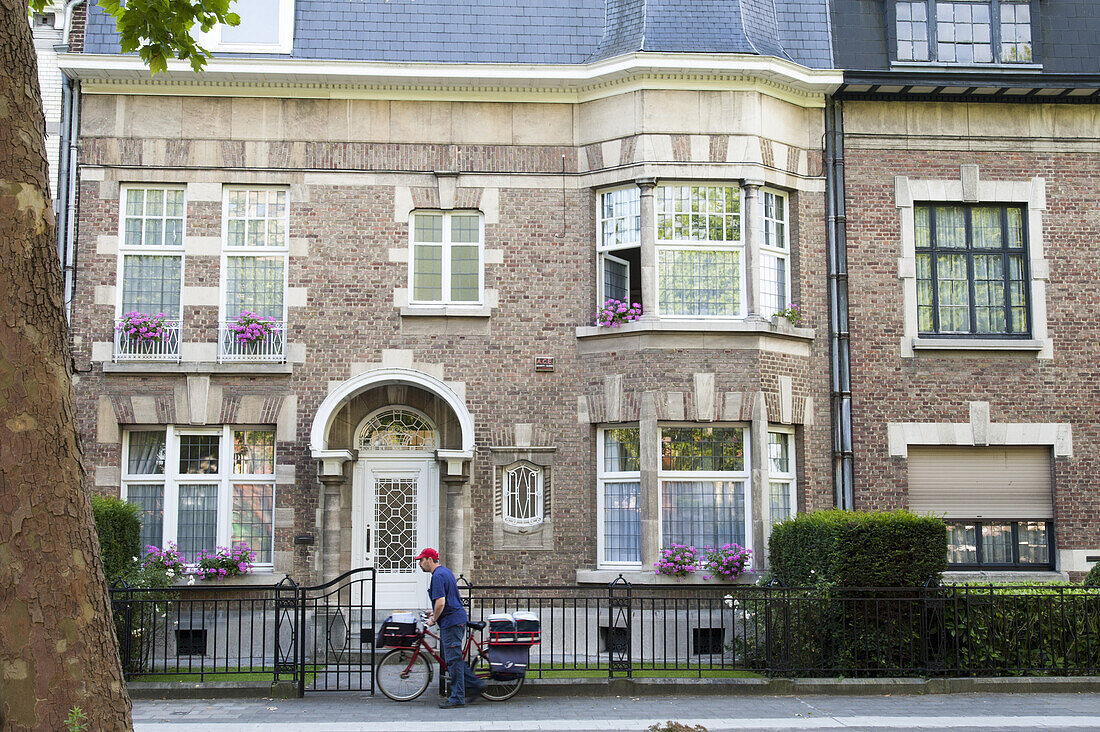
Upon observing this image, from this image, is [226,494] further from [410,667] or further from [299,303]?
[410,667]

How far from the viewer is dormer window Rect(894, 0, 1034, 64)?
17234 mm

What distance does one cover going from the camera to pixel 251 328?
53.7 ft

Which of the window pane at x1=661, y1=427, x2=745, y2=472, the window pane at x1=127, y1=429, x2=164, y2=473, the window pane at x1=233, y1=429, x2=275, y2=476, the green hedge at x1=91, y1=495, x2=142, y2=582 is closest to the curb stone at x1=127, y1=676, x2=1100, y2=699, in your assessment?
the green hedge at x1=91, y1=495, x2=142, y2=582

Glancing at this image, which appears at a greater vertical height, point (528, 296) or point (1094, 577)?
point (528, 296)

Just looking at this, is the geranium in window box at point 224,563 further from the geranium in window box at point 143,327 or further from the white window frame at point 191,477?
the geranium in window box at point 143,327

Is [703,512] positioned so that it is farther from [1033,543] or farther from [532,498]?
[1033,543]

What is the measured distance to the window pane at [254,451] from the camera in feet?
54.3

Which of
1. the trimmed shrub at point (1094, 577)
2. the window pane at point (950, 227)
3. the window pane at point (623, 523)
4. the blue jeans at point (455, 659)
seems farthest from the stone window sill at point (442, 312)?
the trimmed shrub at point (1094, 577)

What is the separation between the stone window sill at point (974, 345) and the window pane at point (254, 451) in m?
9.88

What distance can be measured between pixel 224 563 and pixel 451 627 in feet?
17.7

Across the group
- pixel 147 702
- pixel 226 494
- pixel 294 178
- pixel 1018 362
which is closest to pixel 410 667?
pixel 147 702

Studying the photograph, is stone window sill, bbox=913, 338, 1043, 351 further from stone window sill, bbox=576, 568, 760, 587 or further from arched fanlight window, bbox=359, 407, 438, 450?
arched fanlight window, bbox=359, 407, 438, 450

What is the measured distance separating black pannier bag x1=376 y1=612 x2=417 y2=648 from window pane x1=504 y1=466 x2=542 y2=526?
14.9 ft

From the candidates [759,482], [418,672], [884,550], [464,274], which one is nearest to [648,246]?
[464,274]
